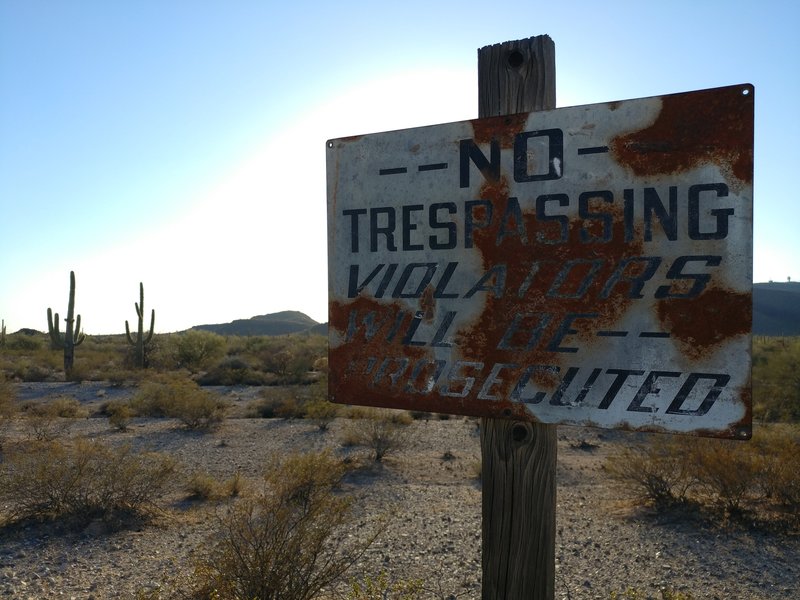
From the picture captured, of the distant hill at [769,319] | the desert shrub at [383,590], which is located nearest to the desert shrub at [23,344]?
the desert shrub at [383,590]

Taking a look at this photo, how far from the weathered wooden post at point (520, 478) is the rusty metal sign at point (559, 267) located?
0.18 m

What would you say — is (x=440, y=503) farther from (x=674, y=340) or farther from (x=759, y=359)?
(x=759, y=359)

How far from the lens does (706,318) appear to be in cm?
186

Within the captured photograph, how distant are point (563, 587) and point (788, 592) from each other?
1967 millimetres

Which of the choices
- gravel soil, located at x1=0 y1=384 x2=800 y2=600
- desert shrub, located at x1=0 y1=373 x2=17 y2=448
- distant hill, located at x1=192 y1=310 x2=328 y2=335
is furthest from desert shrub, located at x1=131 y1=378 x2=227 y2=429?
distant hill, located at x1=192 y1=310 x2=328 y2=335

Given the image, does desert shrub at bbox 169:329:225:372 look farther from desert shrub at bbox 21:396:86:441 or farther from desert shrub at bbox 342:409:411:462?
desert shrub at bbox 342:409:411:462

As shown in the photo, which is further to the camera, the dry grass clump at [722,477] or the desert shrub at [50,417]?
the desert shrub at [50,417]

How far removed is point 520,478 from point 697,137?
1.31 m

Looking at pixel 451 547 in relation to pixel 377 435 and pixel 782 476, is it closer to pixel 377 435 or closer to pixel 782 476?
pixel 782 476

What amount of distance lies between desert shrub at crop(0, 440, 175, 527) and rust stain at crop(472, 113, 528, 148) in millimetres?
6797

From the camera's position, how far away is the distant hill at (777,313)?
245 ft

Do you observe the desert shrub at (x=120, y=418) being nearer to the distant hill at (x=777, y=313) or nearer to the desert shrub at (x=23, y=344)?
the desert shrub at (x=23, y=344)

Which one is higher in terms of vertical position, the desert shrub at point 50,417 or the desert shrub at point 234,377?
the desert shrub at point 234,377

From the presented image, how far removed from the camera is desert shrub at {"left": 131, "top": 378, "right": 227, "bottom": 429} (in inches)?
573
